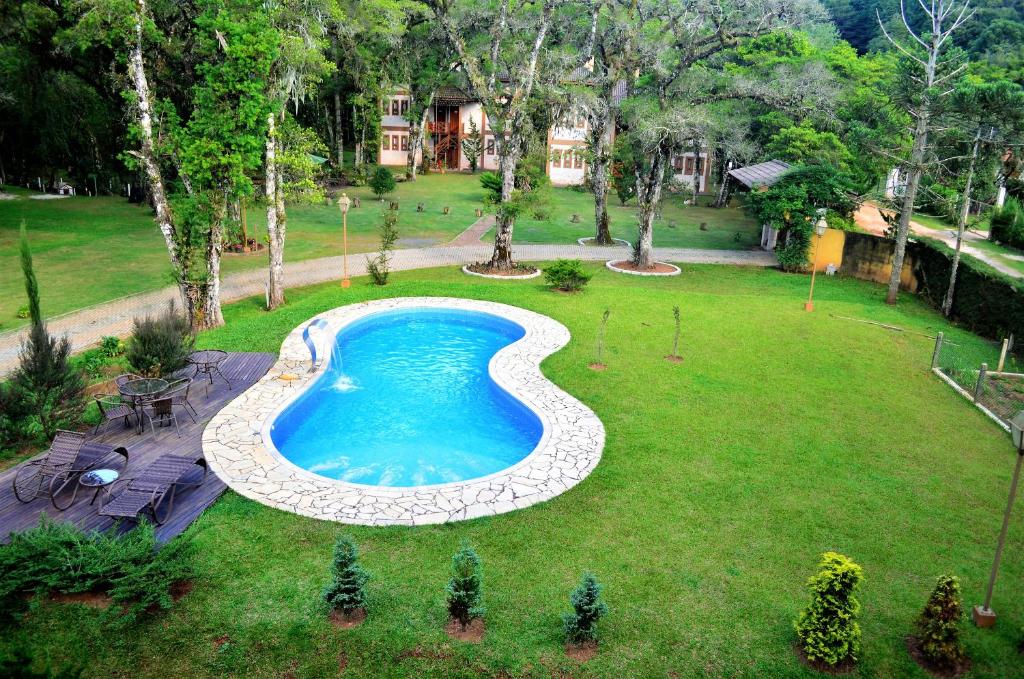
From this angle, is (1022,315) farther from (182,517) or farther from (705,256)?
(182,517)

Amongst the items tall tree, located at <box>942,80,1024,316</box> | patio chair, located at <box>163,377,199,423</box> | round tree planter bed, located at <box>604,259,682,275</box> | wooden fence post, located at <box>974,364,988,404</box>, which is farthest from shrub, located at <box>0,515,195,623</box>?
tall tree, located at <box>942,80,1024,316</box>

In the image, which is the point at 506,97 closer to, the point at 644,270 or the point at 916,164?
the point at 644,270

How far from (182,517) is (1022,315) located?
20.3m

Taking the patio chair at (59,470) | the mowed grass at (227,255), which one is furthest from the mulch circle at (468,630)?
the mowed grass at (227,255)

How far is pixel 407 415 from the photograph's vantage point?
14.2 meters

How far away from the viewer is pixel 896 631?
776cm

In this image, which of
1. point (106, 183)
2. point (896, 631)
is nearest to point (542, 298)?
point (896, 631)

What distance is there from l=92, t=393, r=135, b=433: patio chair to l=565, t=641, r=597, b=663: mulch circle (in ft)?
28.9

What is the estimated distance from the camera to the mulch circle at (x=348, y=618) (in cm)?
755

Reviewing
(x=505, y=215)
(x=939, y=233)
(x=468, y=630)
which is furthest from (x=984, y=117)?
(x=468, y=630)

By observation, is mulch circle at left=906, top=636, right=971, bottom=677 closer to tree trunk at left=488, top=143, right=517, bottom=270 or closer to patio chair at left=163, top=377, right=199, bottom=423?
patio chair at left=163, top=377, right=199, bottom=423

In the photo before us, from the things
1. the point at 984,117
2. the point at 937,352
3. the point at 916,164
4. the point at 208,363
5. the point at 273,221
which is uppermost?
the point at 984,117

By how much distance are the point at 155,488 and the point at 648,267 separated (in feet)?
68.4

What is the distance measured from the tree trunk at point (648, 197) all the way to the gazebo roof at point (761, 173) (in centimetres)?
597
